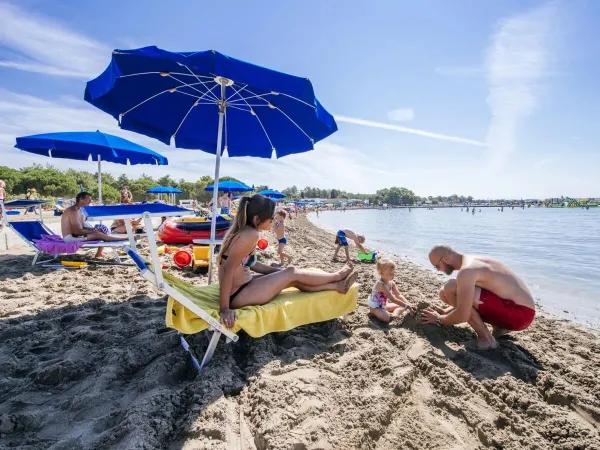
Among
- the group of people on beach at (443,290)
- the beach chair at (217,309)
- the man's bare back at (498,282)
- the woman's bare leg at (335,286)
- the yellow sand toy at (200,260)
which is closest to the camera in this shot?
the beach chair at (217,309)

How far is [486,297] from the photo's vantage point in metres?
2.94

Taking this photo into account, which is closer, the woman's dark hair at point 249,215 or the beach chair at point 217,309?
the beach chair at point 217,309

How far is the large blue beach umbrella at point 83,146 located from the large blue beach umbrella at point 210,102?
8.06ft

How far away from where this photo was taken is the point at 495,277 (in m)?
2.88

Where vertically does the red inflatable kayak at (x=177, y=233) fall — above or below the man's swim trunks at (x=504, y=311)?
below

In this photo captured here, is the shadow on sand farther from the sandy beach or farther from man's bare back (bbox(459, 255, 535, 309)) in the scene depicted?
man's bare back (bbox(459, 255, 535, 309))

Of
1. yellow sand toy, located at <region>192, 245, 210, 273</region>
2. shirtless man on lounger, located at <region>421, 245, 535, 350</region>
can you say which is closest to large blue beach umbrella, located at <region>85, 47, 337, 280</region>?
yellow sand toy, located at <region>192, 245, 210, 273</region>

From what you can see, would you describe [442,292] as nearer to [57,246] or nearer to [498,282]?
[498,282]

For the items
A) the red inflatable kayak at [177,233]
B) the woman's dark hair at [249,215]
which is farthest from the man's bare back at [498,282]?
the red inflatable kayak at [177,233]

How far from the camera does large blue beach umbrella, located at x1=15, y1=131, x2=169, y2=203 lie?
19.3 feet

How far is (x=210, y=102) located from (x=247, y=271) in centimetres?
247

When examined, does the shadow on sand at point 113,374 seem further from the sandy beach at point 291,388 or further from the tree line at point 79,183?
the tree line at point 79,183

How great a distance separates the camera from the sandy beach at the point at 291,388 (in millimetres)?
1729

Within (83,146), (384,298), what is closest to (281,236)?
(384,298)
